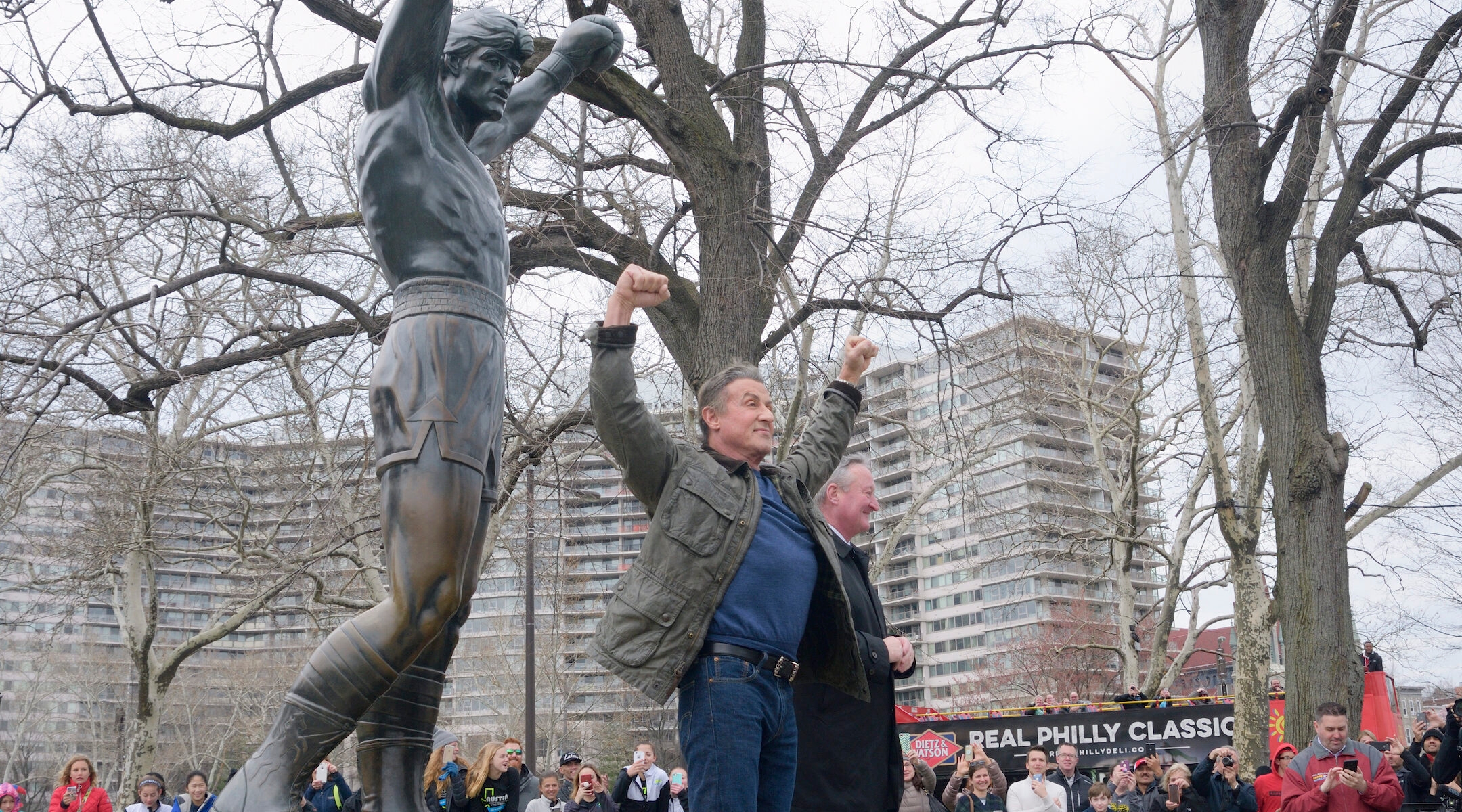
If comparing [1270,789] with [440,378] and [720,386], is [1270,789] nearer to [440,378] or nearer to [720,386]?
[720,386]

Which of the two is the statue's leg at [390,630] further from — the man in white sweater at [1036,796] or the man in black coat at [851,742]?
the man in white sweater at [1036,796]

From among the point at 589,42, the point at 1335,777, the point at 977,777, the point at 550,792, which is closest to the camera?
the point at 589,42

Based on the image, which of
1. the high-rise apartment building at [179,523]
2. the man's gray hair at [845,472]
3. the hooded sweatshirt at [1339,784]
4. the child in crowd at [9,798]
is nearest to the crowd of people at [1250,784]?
the hooded sweatshirt at [1339,784]

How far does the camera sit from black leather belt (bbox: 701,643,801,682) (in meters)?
3.04

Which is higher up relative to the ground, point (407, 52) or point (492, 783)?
point (407, 52)

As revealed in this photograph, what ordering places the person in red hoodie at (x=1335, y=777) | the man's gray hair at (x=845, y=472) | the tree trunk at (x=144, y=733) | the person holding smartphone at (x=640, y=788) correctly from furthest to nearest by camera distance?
the tree trunk at (x=144, y=733), the person holding smartphone at (x=640, y=788), the person in red hoodie at (x=1335, y=777), the man's gray hair at (x=845, y=472)

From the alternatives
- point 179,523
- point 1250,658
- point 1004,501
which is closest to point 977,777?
point 1250,658

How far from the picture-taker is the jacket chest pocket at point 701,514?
313 cm

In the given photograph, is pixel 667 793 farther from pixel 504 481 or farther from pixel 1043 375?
pixel 1043 375

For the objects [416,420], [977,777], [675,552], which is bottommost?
[977,777]

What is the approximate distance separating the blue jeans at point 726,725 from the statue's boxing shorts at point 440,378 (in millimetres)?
761

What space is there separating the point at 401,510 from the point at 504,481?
9.03 m

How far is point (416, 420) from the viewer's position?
9.52 ft

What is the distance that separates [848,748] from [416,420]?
195 centimetres
